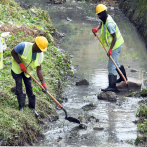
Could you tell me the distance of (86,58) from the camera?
10.4 m

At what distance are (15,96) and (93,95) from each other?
2.29 metres

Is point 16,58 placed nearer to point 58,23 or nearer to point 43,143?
point 43,143

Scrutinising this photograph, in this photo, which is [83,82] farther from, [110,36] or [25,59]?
[25,59]

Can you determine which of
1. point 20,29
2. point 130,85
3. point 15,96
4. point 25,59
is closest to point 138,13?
point 20,29

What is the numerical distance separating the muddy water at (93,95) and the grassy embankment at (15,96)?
287mm

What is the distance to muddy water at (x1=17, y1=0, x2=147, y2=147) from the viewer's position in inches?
205

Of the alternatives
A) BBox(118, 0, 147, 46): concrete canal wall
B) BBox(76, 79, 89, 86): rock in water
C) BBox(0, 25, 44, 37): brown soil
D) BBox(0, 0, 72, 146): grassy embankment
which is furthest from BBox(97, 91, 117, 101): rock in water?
BBox(118, 0, 147, 46): concrete canal wall

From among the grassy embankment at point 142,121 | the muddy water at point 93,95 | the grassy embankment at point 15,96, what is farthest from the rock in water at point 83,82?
the grassy embankment at point 142,121

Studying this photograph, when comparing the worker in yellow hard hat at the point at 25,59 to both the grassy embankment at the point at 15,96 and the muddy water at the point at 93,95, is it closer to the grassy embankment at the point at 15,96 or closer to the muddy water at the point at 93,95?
the grassy embankment at the point at 15,96

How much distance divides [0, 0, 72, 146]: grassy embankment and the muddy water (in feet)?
0.94

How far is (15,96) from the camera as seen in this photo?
232 inches

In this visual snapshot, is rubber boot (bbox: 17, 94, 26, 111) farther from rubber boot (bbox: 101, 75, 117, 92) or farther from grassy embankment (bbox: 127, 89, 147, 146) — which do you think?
rubber boot (bbox: 101, 75, 117, 92)

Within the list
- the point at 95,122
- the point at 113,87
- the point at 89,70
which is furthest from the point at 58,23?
the point at 95,122

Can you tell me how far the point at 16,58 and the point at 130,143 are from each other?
8.34 feet
